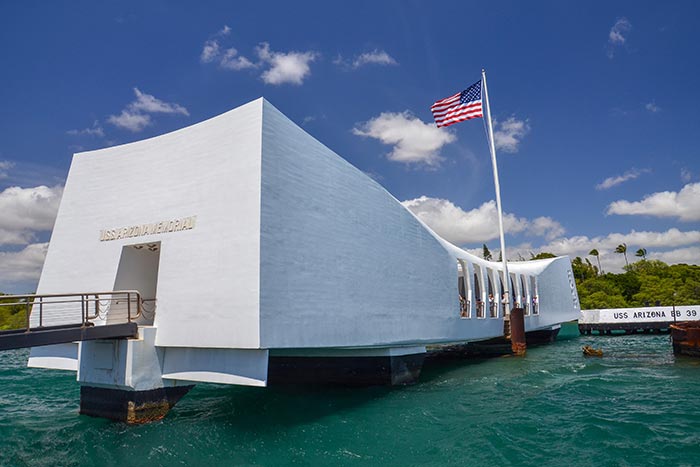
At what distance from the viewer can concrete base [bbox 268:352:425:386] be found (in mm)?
15328

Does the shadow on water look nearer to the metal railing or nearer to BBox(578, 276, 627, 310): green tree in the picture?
the metal railing

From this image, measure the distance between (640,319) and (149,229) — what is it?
39953mm

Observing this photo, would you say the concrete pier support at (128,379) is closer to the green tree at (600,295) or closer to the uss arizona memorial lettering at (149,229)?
the uss arizona memorial lettering at (149,229)

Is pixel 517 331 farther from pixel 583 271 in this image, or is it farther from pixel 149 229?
pixel 583 271

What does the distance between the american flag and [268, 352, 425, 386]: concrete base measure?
32.5ft

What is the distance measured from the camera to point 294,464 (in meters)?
8.63

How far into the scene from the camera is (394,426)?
10.9 meters

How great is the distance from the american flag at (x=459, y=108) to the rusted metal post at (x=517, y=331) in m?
9.63

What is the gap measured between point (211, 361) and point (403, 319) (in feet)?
20.9

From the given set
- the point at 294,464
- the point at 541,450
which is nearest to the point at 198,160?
the point at 294,464

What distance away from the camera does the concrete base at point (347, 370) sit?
1533 cm

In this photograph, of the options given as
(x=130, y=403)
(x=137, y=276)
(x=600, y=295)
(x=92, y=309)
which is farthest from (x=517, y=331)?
(x=600, y=295)

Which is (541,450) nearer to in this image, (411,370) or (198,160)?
(411,370)

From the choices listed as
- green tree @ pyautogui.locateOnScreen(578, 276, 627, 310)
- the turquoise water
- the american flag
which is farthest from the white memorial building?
green tree @ pyautogui.locateOnScreen(578, 276, 627, 310)
